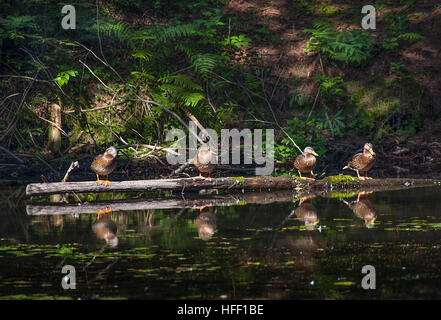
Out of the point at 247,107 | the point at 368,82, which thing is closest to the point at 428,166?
the point at 368,82

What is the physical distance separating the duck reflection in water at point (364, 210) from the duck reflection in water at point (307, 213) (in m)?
0.54

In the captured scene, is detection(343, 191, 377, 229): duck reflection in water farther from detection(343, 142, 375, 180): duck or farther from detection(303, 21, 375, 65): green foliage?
detection(303, 21, 375, 65): green foliage

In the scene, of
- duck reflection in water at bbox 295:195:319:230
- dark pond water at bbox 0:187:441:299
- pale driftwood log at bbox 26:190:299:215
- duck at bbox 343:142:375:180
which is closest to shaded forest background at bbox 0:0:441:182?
duck at bbox 343:142:375:180

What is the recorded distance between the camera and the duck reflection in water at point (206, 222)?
23.3 ft

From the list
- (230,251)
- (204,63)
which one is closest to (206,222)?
(230,251)

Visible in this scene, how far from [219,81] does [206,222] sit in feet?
30.6

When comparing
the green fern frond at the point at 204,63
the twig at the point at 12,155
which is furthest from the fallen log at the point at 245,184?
the green fern frond at the point at 204,63

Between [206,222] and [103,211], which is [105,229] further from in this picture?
[103,211]

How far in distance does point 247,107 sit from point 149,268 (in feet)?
38.7

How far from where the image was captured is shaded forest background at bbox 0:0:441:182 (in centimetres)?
1443

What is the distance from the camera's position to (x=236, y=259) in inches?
230

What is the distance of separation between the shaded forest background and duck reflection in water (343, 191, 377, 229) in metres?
3.97

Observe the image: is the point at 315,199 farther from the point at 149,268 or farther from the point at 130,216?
the point at 149,268

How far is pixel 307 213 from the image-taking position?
8445 mm
